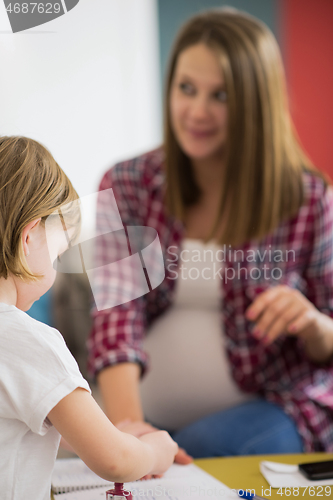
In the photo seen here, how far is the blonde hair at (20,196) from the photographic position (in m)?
0.37

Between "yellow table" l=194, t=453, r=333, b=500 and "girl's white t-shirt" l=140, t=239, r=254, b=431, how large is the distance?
112 mm

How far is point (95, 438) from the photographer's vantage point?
1.16 feet

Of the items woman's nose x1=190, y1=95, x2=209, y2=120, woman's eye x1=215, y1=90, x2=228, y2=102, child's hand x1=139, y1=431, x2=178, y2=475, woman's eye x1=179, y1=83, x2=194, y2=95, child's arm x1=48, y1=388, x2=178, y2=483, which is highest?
woman's eye x1=179, y1=83, x2=194, y2=95

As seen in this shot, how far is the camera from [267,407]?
701 mm

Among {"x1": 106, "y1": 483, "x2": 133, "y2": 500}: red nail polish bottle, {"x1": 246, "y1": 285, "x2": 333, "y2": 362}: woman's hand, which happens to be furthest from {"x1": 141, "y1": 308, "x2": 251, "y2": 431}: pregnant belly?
{"x1": 106, "y1": 483, "x2": 133, "y2": 500}: red nail polish bottle

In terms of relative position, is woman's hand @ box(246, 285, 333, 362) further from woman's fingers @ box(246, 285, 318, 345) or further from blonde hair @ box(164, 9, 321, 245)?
blonde hair @ box(164, 9, 321, 245)

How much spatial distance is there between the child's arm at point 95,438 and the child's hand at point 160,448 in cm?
4

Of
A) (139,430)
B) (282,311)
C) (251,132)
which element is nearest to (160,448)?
(139,430)

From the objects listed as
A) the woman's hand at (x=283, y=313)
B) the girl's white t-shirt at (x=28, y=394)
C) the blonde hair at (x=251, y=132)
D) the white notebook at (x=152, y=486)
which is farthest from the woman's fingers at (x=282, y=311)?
the girl's white t-shirt at (x=28, y=394)

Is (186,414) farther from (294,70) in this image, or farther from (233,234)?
(294,70)

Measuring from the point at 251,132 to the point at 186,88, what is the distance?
13 centimetres

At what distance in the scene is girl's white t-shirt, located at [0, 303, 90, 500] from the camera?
1.13 feet

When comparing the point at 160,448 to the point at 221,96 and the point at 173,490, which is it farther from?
the point at 221,96

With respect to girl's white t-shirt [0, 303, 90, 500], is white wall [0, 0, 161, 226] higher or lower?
higher
